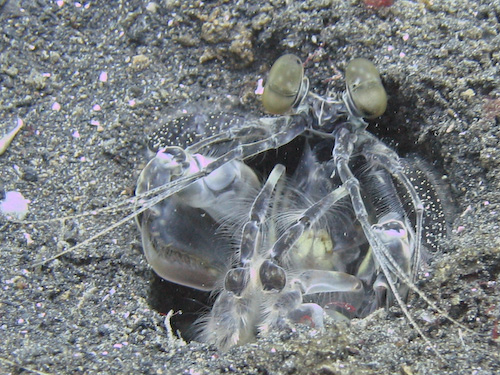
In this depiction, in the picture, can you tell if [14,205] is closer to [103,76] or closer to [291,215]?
[103,76]

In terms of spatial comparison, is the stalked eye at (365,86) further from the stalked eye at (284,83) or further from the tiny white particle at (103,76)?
the tiny white particle at (103,76)

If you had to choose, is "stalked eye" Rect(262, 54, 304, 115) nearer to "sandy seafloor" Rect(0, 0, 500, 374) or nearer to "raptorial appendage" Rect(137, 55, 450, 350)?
"raptorial appendage" Rect(137, 55, 450, 350)

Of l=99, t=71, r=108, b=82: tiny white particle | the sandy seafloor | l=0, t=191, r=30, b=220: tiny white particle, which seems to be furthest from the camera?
l=99, t=71, r=108, b=82: tiny white particle

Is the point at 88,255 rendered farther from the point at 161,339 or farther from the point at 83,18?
the point at 83,18

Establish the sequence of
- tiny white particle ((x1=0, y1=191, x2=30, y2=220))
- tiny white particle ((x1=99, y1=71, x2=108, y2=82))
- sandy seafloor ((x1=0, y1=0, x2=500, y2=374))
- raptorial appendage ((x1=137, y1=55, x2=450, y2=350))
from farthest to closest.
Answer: tiny white particle ((x1=99, y1=71, x2=108, y2=82))
tiny white particle ((x1=0, y1=191, x2=30, y2=220))
raptorial appendage ((x1=137, y1=55, x2=450, y2=350))
sandy seafloor ((x1=0, y1=0, x2=500, y2=374))

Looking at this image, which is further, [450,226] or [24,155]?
[24,155]

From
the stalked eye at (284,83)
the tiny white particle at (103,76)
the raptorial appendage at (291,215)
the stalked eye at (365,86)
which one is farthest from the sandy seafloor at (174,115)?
the stalked eye at (284,83)

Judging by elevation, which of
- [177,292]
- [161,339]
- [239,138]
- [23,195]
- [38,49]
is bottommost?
[177,292]

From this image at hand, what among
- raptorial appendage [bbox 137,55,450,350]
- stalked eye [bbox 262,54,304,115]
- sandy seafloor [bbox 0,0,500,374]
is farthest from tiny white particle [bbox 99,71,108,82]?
stalked eye [bbox 262,54,304,115]

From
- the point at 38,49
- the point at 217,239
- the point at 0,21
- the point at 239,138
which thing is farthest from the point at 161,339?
the point at 0,21
